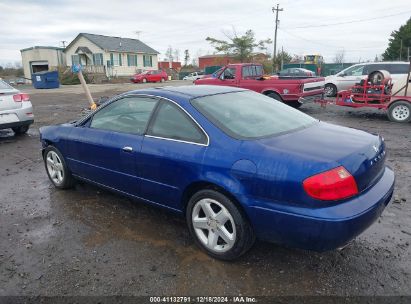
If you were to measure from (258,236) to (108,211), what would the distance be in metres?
2.12

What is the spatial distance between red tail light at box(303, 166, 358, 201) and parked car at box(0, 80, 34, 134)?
25.8 ft

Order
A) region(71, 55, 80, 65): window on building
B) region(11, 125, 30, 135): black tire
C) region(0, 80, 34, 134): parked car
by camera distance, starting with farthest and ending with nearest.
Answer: region(71, 55, 80, 65): window on building → region(11, 125, 30, 135): black tire → region(0, 80, 34, 134): parked car

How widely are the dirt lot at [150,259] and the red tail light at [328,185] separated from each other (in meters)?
0.78

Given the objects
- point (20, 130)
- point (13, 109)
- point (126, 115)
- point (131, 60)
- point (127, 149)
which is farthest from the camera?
point (131, 60)

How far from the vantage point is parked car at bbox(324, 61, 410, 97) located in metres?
14.4

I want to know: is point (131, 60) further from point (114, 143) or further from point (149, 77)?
point (114, 143)

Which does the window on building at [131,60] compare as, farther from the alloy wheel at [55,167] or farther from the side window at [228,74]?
the alloy wheel at [55,167]

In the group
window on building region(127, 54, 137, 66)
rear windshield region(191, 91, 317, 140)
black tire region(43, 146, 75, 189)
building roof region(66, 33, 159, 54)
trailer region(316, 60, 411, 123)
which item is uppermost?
building roof region(66, 33, 159, 54)

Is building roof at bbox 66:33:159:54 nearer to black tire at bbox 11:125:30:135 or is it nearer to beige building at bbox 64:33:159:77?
beige building at bbox 64:33:159:77

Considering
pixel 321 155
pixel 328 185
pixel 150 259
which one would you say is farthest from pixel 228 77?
pixel 328 185

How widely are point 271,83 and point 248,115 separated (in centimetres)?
899

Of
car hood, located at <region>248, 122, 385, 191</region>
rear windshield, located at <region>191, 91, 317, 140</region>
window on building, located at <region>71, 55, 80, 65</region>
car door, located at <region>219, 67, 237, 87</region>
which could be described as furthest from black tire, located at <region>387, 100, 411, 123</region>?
window on building, located at <region>71, 55, 80, 65</region>

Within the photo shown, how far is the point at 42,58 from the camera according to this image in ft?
168

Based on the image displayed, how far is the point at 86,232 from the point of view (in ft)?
12.4
